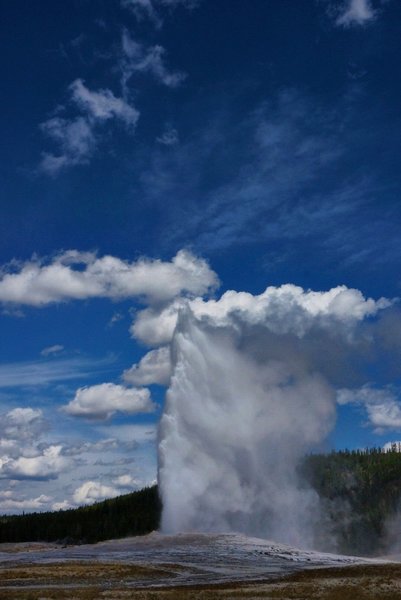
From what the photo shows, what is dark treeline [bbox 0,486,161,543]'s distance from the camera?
133125mm

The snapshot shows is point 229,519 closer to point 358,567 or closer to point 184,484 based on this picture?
point 184,484

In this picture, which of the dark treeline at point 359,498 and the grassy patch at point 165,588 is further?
the dark treeline at point 359,498

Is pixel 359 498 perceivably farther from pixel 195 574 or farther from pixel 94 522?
pixel 195 574

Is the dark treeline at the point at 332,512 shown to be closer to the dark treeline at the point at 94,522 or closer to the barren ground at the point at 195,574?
the dark treeline at the point at 94,522

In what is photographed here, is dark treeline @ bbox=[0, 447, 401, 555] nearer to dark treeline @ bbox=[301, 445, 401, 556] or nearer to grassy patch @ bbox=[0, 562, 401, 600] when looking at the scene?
dark treeline @ bbox=[301, 445, 401, 556]

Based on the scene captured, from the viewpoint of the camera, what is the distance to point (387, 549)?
111 metres

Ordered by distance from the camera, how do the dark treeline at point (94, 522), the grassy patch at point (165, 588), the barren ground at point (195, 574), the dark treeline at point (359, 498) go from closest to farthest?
1. the grassy patch at point (165, 588)
2. the barren ground at point (195, 574)
3. the dark treeline at point (359, 498)
4. the dark treeline at point (94, 522)

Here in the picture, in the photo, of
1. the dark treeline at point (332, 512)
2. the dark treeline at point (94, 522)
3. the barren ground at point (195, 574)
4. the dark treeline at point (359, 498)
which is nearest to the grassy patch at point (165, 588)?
the barren ground at point (195, 574)

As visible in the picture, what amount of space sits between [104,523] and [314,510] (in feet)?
185

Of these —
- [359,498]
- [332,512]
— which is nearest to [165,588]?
[332,512]

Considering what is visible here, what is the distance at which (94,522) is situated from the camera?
468ft

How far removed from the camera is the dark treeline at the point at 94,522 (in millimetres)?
133125

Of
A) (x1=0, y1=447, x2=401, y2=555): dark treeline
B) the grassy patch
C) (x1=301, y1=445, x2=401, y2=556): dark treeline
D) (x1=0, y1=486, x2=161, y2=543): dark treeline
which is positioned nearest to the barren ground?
the grassy patch

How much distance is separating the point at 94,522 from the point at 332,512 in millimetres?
53812
